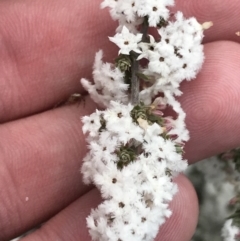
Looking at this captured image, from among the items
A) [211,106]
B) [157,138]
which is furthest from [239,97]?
[157,138]

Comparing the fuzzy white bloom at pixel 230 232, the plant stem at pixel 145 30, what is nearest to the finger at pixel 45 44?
the plant stem at pixel 145 30

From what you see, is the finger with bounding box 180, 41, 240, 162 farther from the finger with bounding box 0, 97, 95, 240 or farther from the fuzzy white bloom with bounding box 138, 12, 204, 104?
the finger with bounding box 0, 97, 95, 240

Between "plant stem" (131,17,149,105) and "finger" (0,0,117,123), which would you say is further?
"finger" (0,0,117,123)

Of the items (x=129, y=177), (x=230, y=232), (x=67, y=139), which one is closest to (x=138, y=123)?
(x=129, y=177)

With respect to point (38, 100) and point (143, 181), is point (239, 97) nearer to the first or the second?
point (143, 181)

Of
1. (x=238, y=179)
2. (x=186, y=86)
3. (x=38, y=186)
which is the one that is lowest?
(x=238, y=179)

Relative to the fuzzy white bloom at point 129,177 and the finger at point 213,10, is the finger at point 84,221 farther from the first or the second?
the finger at point 213,10

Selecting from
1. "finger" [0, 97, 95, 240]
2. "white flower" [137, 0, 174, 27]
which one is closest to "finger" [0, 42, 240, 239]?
"finger" [0, 97, 95, 240]
